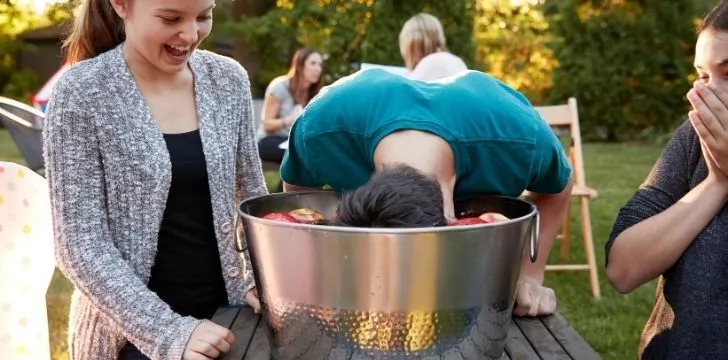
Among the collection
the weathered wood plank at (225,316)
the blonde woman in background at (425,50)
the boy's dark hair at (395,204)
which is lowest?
the blonde woman in background at (425,50)

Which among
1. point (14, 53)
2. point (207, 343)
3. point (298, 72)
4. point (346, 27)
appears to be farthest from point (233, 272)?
point (14, 53)

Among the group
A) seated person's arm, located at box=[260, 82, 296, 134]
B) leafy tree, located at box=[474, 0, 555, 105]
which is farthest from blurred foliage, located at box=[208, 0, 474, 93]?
leafy tree, located at box=[474, 0, 555, 105]

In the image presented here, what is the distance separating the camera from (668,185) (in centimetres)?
115

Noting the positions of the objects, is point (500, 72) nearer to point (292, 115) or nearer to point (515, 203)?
point (292, 115)

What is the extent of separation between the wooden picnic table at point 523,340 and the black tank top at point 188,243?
0.34ft

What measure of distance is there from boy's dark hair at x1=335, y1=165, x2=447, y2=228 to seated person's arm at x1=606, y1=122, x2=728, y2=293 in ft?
1.19

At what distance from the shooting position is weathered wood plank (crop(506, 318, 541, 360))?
1.04m

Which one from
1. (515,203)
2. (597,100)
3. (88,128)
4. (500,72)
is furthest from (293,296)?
(500,72)

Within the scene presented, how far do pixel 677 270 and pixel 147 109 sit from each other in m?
0.81

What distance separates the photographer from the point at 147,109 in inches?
48.8

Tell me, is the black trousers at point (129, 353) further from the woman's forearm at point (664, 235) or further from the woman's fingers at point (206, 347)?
the woman's forearm at point (664, 235)

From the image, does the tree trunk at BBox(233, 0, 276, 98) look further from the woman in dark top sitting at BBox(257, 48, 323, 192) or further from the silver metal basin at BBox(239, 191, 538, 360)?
the silver metal basin at BBox(239, 191, 538, 360)

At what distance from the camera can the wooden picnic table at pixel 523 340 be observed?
105 centimetres

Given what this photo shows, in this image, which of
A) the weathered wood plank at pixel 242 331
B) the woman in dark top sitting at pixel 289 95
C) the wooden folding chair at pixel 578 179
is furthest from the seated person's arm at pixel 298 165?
the woman in dark top sitting at pixel 289 95
